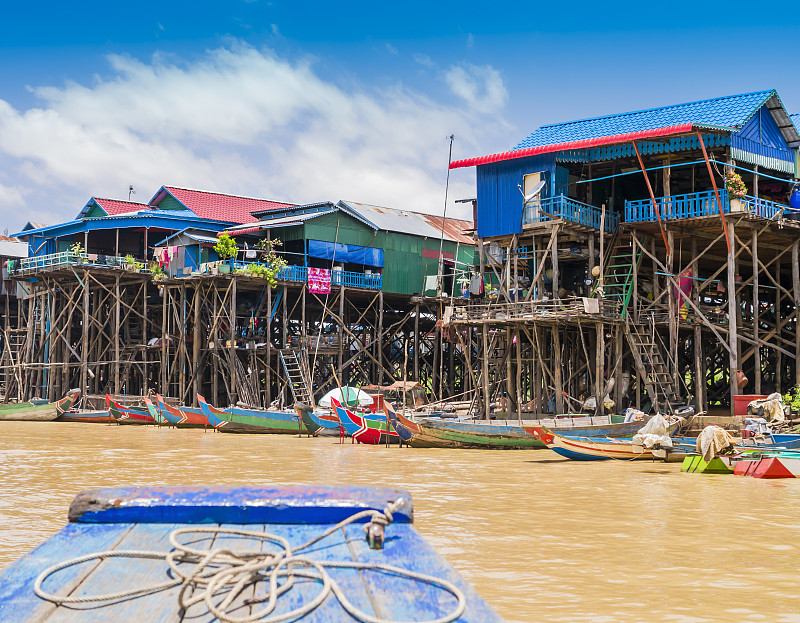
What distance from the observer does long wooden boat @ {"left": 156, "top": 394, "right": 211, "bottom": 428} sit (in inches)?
1172

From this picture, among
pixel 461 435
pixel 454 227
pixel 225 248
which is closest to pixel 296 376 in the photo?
pixel 225 248

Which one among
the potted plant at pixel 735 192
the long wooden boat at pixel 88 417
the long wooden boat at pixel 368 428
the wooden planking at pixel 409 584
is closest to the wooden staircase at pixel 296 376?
the long wooden boat at pixel 88 417

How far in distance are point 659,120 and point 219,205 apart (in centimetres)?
2153

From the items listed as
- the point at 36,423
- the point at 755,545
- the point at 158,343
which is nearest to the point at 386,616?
the point at 755,545

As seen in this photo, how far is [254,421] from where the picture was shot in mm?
27906

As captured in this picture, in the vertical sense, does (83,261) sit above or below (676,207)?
A: below

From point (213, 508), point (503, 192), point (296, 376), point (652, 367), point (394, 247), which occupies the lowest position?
point (213, 508)

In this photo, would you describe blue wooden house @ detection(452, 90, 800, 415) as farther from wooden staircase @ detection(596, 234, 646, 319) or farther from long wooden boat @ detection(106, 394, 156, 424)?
long wooden boat @ detection(106, 394, 156, 424)

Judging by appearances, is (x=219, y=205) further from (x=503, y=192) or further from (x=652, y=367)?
(x=652, y=367)

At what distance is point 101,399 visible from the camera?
35719mm

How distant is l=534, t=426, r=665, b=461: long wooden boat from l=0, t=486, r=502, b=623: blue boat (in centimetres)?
1448

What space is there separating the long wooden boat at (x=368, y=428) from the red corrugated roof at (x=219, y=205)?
59.1 feet

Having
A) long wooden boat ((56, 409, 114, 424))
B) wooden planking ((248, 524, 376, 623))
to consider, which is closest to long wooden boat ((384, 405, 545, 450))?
long wooden boat ((56, 409, 114, 424))

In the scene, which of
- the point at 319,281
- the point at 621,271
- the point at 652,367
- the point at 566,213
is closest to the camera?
the point at 652,367
